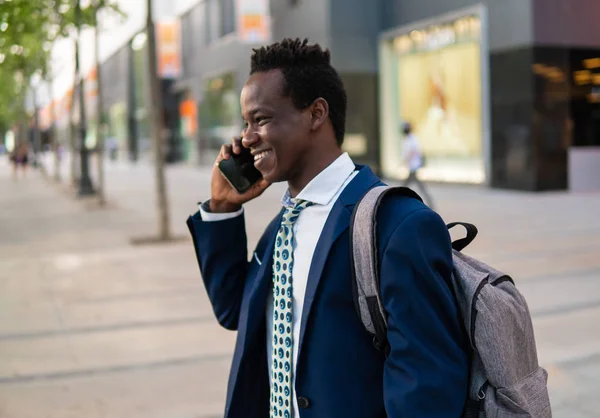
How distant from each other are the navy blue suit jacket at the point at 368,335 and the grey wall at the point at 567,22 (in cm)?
1821

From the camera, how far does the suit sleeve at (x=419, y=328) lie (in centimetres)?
167

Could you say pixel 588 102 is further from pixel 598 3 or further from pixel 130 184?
pixel 130 184

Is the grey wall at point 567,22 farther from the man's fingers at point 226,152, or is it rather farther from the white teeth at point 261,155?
the white teeth at point 261,155

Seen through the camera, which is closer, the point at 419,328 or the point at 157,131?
the point at 419,328

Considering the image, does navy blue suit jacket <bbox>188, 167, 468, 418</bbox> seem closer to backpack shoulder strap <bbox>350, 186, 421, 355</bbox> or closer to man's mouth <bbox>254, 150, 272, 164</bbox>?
backpack shoulder strap <bbox>350, 186, 421, 355</bbox>

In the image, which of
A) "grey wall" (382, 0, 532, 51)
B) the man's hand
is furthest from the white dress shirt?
"grey wall" (382, 0, 532, 51)

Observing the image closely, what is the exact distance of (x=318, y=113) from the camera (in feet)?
6.30

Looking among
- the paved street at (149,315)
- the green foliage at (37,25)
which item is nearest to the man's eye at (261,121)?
the paved street at (149,315)

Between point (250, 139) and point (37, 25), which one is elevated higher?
point (37, 25)

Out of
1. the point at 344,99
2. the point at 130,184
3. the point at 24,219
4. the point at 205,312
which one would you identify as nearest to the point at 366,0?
the point at 130,184

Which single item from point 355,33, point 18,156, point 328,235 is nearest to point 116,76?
point 18,156

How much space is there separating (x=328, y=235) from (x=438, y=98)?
2213 cm

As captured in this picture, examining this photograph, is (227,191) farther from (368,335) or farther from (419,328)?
(419,328)

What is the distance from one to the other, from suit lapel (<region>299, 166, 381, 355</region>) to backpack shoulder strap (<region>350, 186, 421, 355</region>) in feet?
0.20
